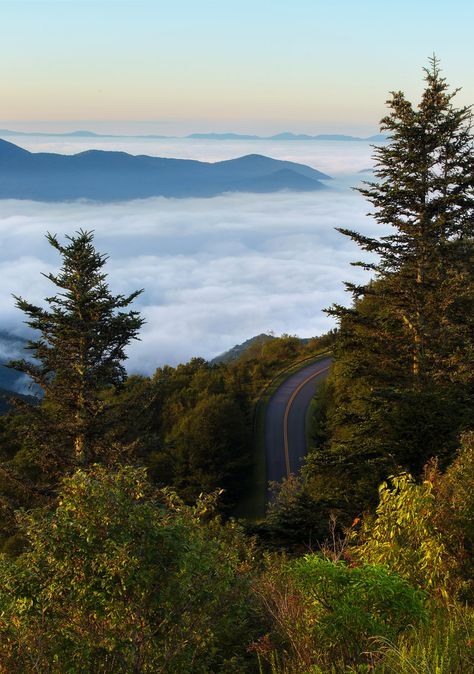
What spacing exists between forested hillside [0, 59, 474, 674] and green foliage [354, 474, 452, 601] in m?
0.04

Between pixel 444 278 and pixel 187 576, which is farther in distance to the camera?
pixel 444 278

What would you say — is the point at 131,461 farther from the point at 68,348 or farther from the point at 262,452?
the point at 262,452

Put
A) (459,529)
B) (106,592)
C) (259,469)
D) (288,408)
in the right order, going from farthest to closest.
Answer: (288,408)
(259,469)
(459,529)
(106,592)

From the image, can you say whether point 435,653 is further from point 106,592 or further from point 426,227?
point 426,227

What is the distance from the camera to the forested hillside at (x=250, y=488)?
682 centimetres

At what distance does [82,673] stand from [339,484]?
1888 centimetres

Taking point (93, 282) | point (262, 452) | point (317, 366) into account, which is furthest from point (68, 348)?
point (317, 366)

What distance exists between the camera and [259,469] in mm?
40062

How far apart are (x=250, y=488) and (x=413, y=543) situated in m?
29.4

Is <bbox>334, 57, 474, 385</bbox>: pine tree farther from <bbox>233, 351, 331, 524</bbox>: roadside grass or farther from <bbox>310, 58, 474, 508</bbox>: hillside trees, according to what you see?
<bbox>233, 351, 331, 524</bbox>: roadside grass

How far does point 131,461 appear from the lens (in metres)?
20.8

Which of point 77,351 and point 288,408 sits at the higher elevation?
point 77,351

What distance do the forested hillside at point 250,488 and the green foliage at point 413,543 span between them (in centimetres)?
4

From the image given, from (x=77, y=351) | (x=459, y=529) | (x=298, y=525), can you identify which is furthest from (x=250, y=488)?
(x=459, y=529)
